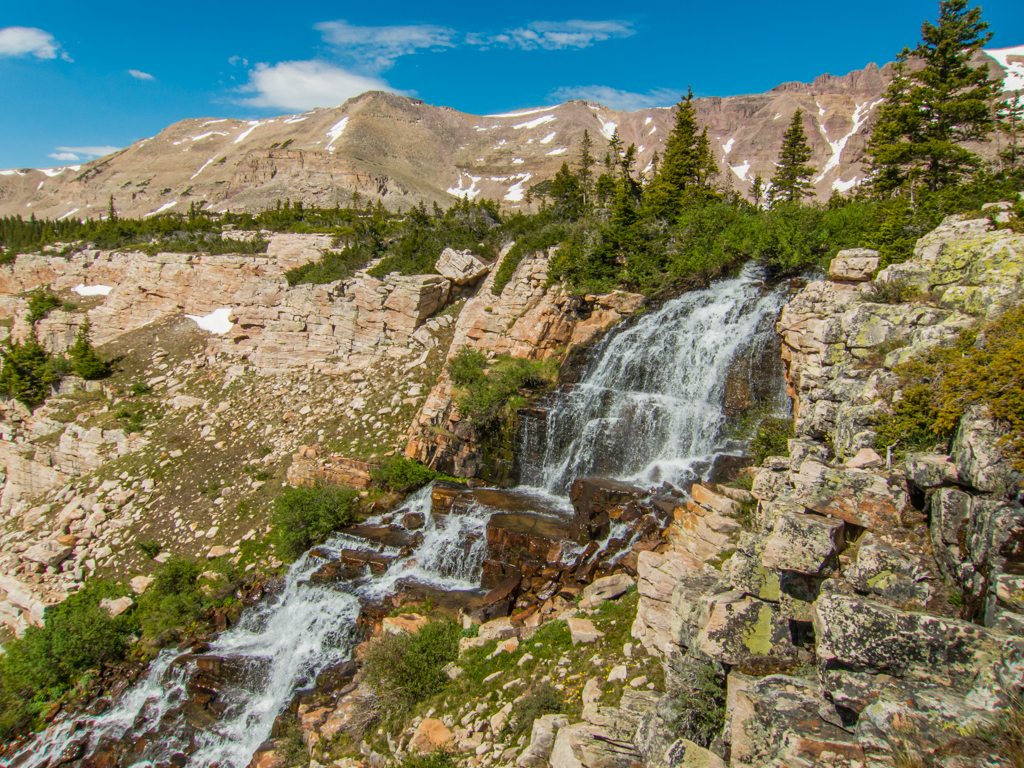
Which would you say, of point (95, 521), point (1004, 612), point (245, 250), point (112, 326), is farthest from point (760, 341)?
point (112, 326)

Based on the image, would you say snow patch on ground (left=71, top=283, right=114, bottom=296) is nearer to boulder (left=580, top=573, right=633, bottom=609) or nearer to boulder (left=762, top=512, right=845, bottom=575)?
boulder (left=580, top=573, right=633, bottom=609)

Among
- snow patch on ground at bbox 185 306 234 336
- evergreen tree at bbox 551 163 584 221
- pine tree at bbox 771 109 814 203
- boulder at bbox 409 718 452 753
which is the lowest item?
boulder at bbox 409 718 452 753

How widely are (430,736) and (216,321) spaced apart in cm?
2546

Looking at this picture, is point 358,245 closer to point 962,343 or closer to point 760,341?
point 760,341

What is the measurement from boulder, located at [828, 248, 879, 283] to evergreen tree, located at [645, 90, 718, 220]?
42.6 feet

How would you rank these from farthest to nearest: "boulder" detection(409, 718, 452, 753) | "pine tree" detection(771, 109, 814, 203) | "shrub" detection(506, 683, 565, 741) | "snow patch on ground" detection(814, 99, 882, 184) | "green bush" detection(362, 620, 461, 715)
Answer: "snow patch on ground" detection(814, 99, 882, 184), "pine tree" detection(771, 109, 814, 203), "green bush" detection(362, 620, 461, 715), "boulder" detection(409, 718, 452, 753), "shrub" detection(506, 683, 565, 741)

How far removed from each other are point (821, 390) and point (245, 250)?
98.7ft

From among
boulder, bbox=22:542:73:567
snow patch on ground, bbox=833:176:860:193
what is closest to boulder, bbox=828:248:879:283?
boulder, bbox=22:542:73:567

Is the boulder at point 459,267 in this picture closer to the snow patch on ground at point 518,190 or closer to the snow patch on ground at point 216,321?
the snow patch on ground at point 216,321

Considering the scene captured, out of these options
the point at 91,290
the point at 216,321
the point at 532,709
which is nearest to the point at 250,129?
the point at 91,290

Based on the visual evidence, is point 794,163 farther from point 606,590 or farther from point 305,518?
point 305,518

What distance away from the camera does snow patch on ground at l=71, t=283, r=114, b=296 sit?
30125mm

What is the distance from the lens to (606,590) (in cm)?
880

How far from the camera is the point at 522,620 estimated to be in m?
9.27
